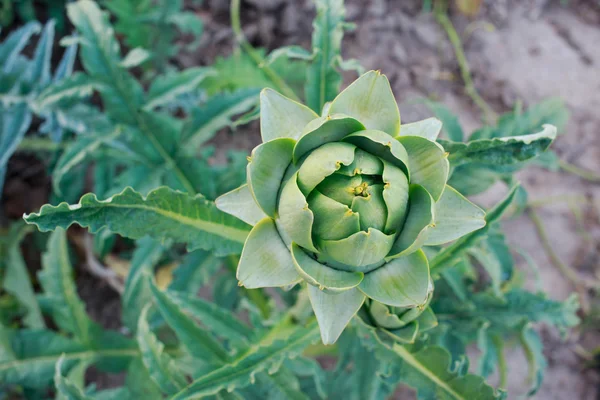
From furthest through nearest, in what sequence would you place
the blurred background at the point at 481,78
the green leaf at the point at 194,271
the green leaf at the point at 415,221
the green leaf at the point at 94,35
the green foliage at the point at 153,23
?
1. the blurred background at the point at 481,78
2. the green foliage at the point at 153,23
3. the green leaf at the point at 194,271
4. the green leaf at the point at 94,35
5. the green leaf at the point at 415,221

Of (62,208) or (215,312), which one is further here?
(215,312)

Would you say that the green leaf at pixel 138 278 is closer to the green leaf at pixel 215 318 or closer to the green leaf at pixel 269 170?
the green leaf at pixel 215 318

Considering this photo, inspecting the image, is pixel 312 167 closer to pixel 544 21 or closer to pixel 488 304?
pixel 488 304

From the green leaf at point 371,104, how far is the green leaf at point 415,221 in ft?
0.34

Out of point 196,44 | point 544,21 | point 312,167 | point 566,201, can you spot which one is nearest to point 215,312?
point 312,167

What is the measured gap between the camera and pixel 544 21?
2578 millimetres

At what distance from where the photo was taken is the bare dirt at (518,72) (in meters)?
2.13

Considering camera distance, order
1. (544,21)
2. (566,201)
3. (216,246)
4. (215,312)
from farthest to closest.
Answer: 1. (544,21)
2. (566,201)
3. (215,312)
4. (216,246)

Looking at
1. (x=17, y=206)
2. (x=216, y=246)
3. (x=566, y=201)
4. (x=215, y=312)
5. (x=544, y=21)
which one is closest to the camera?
(x=216, y=246)

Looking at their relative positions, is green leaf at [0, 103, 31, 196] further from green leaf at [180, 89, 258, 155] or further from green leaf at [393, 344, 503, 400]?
green leaf at [393, 344, 503, 400]

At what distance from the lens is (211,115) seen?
1.40 m

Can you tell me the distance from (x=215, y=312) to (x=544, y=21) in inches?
92.1

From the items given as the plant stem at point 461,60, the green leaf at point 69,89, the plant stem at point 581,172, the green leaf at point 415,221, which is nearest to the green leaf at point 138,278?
the green leaf at point 69,89

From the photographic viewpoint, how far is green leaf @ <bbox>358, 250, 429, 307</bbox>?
721mm
